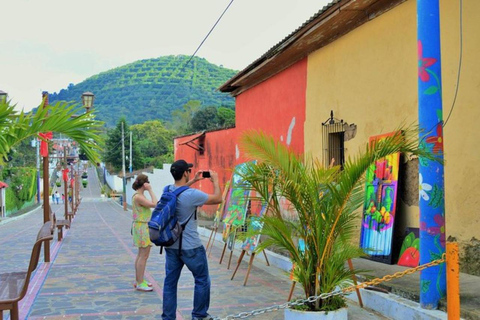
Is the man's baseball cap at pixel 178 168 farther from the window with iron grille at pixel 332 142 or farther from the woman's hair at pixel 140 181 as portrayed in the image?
the window with iron grille at pixel 332 142

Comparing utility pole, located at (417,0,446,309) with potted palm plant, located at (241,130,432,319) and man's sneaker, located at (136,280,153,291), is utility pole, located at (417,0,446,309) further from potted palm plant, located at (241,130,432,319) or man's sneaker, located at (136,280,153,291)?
man's sneaker, located at (136,280,153,291)

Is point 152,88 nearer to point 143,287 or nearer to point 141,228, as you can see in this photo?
point 141,228

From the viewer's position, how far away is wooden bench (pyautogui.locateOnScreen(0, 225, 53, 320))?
4.42 meters

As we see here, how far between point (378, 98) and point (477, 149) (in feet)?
7.88

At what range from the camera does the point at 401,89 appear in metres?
7.95

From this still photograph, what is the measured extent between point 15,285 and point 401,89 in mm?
5866

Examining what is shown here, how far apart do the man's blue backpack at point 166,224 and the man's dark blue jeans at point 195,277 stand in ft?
0.65

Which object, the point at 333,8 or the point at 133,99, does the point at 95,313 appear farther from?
the point at 133,99

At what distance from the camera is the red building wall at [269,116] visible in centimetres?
1225

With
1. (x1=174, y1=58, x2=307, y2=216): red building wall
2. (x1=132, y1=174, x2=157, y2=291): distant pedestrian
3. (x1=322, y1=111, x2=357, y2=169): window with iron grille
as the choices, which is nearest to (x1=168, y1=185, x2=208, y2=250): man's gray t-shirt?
(x1=132, y1=174, x2=157, y2=291): distant pedestrian

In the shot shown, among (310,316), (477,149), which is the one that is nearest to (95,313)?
(310,316)

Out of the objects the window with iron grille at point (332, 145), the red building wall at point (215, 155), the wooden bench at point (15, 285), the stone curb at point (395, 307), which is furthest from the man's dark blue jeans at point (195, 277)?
the red building wall at point (215, 155)

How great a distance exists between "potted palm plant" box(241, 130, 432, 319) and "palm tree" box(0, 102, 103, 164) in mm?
1629

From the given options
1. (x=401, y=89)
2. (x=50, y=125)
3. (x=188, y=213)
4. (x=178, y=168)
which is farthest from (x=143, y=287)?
(x=401, y=89)
